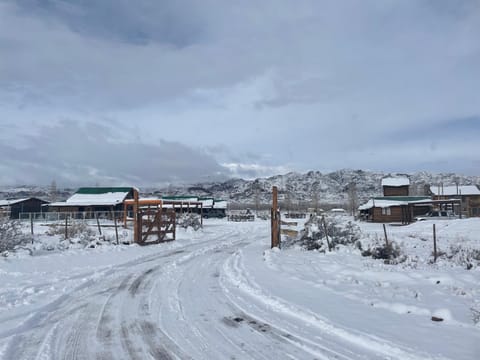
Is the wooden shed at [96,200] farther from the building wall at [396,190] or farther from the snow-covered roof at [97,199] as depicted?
the building wall at [396,190]

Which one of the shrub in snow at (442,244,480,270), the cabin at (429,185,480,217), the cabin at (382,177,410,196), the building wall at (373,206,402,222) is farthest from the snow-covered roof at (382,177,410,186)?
the shrub in snow at (442,244,480,270)

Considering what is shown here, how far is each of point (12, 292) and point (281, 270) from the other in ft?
25.3

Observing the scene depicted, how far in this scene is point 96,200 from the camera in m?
57.4

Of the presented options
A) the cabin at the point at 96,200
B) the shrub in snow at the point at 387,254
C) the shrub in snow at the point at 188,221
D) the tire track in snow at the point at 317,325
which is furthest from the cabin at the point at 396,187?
the tire track in snow at the point at 317,325

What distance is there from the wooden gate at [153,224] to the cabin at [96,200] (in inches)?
1237

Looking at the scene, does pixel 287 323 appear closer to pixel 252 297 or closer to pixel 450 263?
pixel 252 297

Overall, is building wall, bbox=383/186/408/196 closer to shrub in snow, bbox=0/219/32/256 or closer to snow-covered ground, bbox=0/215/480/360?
snow-covered ground, bbox=0/215/480/360

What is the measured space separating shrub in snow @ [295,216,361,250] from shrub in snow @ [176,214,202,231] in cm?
1519

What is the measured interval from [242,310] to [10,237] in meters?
12.7

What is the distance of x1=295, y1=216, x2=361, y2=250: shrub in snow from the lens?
19.1m

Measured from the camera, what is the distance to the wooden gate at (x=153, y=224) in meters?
23.1

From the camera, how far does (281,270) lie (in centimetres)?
1291

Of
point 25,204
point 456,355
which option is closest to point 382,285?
point 456,355

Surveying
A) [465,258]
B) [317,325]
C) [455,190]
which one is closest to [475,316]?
[317,325]
